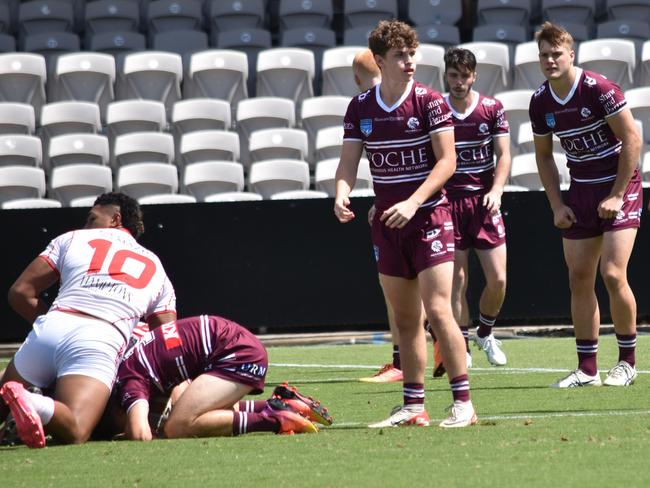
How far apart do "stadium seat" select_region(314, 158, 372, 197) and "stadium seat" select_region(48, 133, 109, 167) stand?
2.69 m

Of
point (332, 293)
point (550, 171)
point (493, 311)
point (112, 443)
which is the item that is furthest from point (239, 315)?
point (112, 443)

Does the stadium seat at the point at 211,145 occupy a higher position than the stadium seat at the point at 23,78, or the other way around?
the stadium seat at the point at 23,78

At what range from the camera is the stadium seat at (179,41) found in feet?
59.8

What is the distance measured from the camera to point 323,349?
12.7 metres

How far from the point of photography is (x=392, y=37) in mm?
6477

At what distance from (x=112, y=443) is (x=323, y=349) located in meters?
6.31

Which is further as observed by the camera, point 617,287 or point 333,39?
point 333,39

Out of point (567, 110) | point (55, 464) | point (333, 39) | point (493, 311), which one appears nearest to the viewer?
point (55, 464)

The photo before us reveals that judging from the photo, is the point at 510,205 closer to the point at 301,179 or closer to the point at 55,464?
the point at 301,179

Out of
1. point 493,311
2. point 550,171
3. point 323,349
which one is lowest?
point 323,349

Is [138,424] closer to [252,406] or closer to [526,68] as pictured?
[252,406]

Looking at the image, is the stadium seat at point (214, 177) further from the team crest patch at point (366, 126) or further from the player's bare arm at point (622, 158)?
the team crest patch at point (366, 126)

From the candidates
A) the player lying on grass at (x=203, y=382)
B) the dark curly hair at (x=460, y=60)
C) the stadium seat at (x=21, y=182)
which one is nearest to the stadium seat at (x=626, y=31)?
the stadium seat at (x=21, y=182)

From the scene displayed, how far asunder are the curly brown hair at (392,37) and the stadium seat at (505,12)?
1261 centimetres
